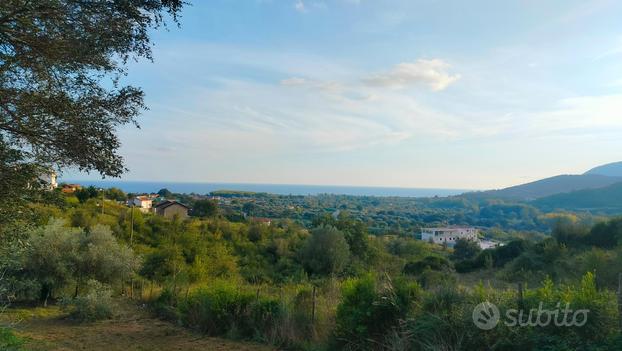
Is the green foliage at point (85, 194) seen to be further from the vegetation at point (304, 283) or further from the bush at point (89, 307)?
the bush at point (89, 307)

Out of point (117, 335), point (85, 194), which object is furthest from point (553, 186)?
point (117, 335)

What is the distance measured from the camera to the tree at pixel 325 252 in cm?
2680

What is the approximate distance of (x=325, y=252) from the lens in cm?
2717

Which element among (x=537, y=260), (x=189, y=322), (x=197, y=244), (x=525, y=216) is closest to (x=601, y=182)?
(x=525, y=216)

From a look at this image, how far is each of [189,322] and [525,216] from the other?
90042 millimetres

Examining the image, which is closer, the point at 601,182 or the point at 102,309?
the point at 102,309

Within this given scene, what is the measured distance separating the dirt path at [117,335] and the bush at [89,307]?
11.5 inches

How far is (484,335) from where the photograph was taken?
18.0ft

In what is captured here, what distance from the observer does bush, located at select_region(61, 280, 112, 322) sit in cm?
1233

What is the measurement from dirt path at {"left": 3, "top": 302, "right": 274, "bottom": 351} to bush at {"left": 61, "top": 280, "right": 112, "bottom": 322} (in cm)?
29

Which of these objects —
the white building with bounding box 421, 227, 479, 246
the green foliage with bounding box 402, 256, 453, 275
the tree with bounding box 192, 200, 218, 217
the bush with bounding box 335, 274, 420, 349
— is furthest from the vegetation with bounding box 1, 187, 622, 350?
the white building with bounding box 421, 227, 479, 246

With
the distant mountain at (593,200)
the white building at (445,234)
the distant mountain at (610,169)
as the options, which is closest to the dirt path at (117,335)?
the white building at (445,234)

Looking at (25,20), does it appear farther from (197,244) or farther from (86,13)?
(197,244)

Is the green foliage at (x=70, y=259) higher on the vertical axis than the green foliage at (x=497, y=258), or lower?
higher
